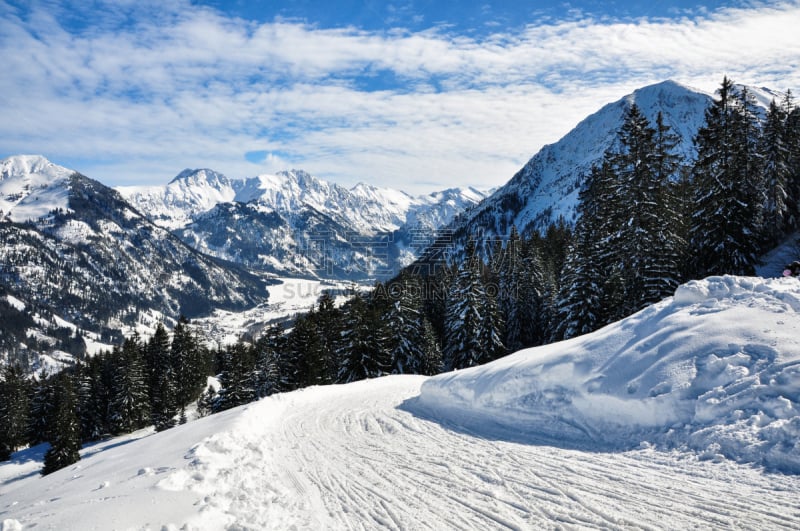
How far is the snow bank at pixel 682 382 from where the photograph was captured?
660cm

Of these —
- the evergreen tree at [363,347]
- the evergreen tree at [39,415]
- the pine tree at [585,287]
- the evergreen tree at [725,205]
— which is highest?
the evergreen tree at [725,205]

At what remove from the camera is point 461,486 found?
712 centimetres

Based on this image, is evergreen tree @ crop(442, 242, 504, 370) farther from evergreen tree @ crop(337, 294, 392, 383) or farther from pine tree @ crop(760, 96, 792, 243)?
pine tree @ crop(760, 96, 792, 243)

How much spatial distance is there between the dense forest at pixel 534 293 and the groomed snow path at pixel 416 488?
18497 millimetres

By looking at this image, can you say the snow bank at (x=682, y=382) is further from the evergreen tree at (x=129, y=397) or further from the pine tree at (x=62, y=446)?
the evergreen tree at (x=129, y=397)

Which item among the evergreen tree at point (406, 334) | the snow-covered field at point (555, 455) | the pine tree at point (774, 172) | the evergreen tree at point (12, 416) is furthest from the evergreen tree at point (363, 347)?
the evergreen tree at point (12, 416)

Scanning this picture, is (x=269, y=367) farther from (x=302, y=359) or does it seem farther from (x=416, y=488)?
(x=416, y=488)

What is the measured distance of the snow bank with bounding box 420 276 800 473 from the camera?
6.60 m

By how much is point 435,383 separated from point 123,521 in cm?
1000

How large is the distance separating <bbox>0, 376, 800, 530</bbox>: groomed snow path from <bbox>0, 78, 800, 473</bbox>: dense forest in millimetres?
18497

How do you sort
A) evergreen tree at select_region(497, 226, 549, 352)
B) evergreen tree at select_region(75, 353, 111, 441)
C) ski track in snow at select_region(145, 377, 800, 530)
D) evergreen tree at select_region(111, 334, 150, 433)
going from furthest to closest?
evergreen tree at select_region(75, 353, 111, 441) → evergreen tree at select_region(111, 334, 150, 433) → evergreen tree at select_region(497, 226, 549, 352) → ski track in snow at select_region(145, 377, 800, 530)

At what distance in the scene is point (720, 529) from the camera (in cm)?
491

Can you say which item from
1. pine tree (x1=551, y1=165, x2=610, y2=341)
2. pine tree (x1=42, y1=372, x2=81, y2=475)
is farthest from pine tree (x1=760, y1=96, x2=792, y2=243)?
pine tree (x1=42, y1=372, x2=81, y2=475)

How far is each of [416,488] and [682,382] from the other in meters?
5.35
